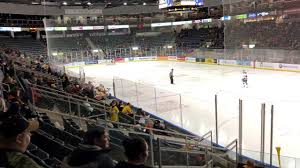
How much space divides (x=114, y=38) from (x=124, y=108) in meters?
34.9

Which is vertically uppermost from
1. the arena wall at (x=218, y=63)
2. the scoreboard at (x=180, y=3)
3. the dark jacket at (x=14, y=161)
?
the scoreboard at (x=180, y=3)

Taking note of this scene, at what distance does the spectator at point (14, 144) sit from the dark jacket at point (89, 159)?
9.2 inches

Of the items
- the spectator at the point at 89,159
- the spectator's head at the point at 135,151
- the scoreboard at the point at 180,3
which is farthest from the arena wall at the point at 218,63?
the spectator at the point at 89,159

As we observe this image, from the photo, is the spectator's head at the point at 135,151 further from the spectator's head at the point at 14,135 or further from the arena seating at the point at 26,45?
the arena seating at the point at 26,45

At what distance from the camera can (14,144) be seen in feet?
6.86

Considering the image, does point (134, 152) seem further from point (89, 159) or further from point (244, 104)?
point (244, 104)

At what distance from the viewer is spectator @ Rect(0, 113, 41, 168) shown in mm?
1998

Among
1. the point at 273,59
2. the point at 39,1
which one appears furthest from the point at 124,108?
the point at 39,1

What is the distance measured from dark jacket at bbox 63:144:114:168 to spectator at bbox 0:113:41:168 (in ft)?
0.77

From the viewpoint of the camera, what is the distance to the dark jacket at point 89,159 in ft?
7.20

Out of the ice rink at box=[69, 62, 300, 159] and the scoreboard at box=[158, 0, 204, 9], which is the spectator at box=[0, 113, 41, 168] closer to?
the ice rink at box=[69, 62, 300, 159]

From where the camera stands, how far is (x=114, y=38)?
43.2 metres

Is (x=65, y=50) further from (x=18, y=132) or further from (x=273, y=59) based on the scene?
(x=18, y=132)

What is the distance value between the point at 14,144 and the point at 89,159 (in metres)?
0.48
